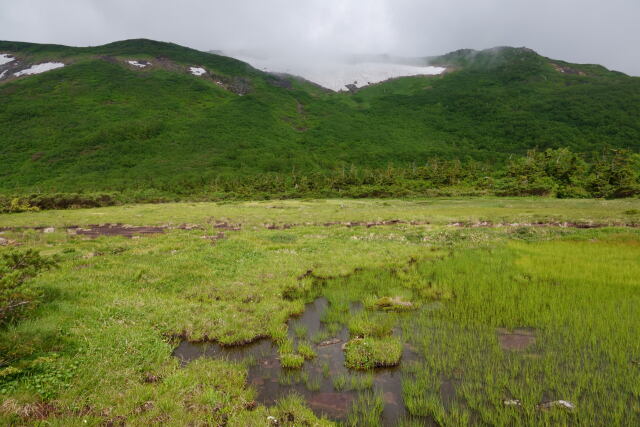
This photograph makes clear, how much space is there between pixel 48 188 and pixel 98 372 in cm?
13019

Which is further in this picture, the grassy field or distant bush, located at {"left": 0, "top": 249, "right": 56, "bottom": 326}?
distant bush, located at {"left": 0, "top": 249, "right": 56, "bottom": 326}

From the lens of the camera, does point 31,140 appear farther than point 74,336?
Yes

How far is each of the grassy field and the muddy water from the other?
12cm

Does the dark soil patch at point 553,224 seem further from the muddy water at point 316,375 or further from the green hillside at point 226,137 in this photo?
the green hillside at point 226,137

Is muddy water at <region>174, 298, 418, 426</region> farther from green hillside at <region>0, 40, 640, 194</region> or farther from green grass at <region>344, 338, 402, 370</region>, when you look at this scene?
green hillside at <region>0, 40, 640, 194</region>

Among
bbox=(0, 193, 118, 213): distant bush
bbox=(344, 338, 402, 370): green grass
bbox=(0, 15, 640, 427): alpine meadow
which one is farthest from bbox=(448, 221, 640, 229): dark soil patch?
bbox=(0, 193, 118, 213): distant bush

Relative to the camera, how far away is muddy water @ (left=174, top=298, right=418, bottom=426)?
6.72 meters

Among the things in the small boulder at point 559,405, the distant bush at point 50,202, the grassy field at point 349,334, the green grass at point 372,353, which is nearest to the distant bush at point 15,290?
the grassy field at point 349,334

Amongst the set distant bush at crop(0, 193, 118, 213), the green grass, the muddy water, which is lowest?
distant bush at crop(0, 193, 118, 213)

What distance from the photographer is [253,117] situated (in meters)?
192

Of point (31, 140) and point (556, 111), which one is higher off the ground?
point (556, 111)

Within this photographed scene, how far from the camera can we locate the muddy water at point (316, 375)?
6719 millimetres

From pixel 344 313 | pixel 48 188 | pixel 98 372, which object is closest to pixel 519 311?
pixel 344 313

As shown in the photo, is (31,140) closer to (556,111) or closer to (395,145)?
(395,145)
